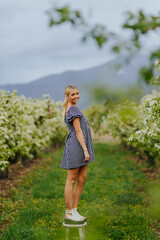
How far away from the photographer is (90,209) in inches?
257

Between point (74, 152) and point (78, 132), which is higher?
point (78, 132)

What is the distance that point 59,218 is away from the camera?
615 cm

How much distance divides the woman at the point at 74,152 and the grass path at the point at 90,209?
23.0 inches

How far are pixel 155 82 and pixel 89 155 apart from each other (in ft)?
10.9

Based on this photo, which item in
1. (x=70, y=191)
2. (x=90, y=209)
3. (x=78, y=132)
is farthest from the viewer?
(x=90, y=209)

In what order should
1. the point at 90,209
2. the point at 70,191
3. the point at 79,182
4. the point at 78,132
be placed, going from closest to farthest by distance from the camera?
1. the point at 78,132
2. the point at 70,191
3. the point at 79,182
4. the point at 90,209

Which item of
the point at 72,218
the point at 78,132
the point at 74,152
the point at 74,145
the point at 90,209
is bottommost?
the point at 90,209

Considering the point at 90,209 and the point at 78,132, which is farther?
the point at 90,209

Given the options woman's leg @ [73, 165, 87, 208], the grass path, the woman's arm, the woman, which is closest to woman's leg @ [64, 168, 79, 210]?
the woman

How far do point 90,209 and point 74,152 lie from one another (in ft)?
8.66

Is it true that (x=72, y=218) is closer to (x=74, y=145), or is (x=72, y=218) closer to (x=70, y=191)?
(x=70, y=191)

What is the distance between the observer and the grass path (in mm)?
5352

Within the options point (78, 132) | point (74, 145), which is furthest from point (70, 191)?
point (78, 132)

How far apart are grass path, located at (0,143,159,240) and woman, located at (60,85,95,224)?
1.92 feet
